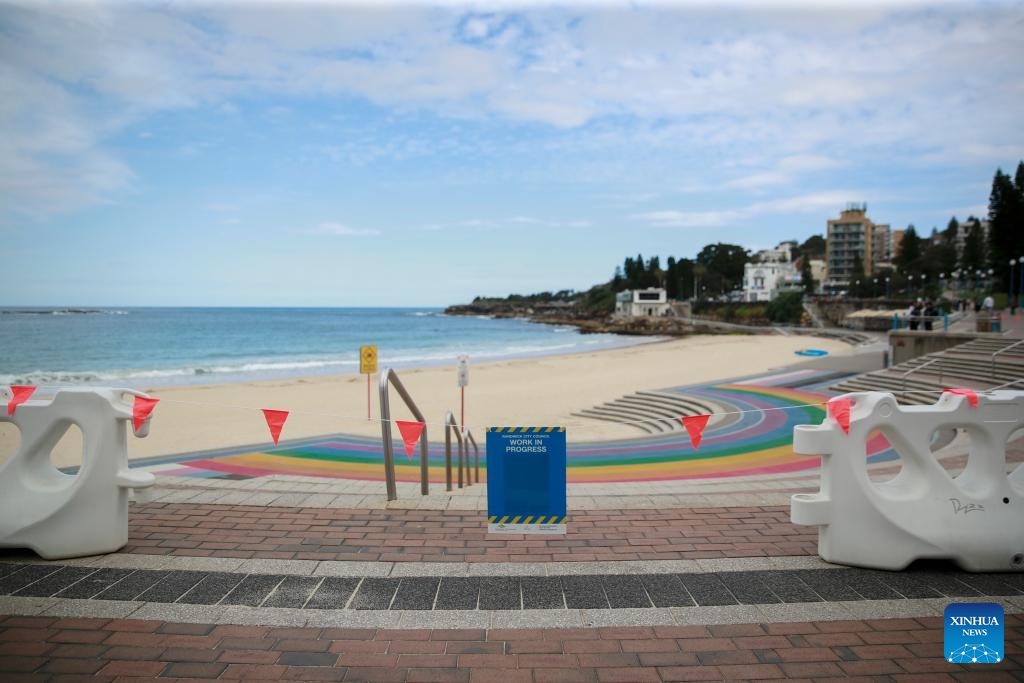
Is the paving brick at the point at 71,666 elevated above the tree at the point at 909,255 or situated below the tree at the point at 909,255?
below

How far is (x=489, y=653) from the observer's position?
3.78 meters

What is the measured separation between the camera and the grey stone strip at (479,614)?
164 inches

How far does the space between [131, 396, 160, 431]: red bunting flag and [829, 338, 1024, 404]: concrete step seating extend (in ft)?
51.7

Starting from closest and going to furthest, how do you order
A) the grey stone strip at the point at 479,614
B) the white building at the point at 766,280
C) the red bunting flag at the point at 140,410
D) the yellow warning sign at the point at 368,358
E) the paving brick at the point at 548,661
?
the paving brick at the point at 548,661, the grey stone strip at the point at 479,614, the red bunting flag at the point at 140,410, the yellow warning sign at the point at 368,358, the white building at the point at 766,280

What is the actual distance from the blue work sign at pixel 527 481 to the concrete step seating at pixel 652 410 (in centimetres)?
1003

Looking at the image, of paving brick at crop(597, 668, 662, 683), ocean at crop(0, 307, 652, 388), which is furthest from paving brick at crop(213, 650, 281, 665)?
ocean at crop(0, 307, 652, 388)

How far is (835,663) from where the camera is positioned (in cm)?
367

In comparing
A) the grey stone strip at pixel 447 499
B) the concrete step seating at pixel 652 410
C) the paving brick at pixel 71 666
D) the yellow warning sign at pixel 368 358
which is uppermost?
the yellow warning sign at pixel 368 358

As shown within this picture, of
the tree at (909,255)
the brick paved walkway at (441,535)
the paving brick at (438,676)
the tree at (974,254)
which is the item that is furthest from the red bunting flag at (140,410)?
the tree at (909,255)

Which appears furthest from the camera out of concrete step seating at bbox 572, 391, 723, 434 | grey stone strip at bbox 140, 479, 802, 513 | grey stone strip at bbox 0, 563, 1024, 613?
concrete step seating at bbox 572, 391, 723, 434

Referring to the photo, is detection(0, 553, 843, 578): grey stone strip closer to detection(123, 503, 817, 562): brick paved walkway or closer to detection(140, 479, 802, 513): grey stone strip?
detection(123, 503, 817, 562): brick paved walkway

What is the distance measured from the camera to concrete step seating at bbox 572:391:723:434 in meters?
16.0

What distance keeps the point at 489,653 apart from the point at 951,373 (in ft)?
61.9
